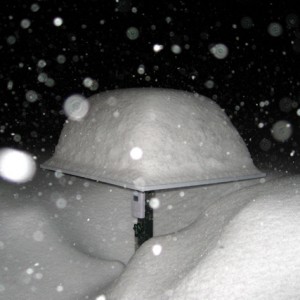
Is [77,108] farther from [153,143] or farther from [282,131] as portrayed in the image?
[282,131]

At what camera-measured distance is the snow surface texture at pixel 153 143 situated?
3.83m

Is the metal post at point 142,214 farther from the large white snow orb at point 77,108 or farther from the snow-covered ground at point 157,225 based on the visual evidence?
the large white snow orb at point 77,108

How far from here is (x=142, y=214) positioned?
406 centimetres

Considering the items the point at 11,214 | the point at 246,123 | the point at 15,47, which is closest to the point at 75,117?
the point at 11,214

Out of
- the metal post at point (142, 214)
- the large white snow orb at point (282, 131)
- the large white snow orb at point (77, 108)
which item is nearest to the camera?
the metal post at point (142, 214)

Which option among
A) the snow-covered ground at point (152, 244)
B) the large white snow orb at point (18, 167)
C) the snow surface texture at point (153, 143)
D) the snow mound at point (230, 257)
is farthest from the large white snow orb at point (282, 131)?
the snow mound at point (230, 257)

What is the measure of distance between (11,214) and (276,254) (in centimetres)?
404

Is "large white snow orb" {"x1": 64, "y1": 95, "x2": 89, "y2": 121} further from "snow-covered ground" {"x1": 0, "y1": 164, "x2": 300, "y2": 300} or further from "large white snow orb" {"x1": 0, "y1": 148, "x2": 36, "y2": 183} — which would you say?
"large white snow orb" {"x1": 0, "y1": 148, "x2": 36, "y2": 183}

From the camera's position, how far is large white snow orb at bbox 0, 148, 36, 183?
22.3ft

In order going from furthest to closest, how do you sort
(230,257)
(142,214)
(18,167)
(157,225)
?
(18,167) → (157,225) → (142,214) → (230,257)

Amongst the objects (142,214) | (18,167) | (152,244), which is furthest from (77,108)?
(18,167)

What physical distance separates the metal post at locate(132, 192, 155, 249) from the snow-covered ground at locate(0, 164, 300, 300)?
1.36 feet

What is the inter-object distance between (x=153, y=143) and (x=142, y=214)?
1.01 m

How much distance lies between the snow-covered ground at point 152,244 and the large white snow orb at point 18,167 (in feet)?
1.69
